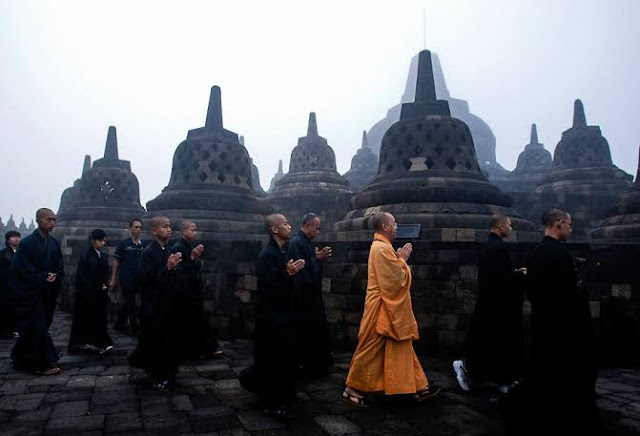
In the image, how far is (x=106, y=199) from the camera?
15430 millimetres

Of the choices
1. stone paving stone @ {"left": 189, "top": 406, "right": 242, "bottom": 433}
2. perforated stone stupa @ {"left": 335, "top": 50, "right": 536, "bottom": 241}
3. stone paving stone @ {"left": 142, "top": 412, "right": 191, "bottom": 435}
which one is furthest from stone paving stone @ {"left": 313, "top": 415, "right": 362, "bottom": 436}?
perforated stone stupa @ {"left": 335, "top": 50, "right": 536, "bottom": 241}

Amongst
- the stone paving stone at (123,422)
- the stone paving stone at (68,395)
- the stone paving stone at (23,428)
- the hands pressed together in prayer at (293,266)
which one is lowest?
the stone paving stone at (23,428)

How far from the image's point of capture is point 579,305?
11.0 feet

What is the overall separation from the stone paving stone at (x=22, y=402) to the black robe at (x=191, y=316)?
1913 mm

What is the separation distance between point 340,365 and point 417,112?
614cm

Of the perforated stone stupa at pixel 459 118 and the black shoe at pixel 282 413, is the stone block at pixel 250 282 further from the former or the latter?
the perforated stone stupa at pixel 459 118

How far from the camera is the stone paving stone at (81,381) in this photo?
4.76 meters

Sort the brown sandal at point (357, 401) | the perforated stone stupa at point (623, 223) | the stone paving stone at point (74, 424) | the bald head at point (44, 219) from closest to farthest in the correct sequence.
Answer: the stone paving stone at point (74, 424) → the brown sandal at point (357, 401) → the bald head at point (44, 219) → the perforated stone stupa at point (623, 223)

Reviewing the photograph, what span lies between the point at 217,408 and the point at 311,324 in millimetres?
1594

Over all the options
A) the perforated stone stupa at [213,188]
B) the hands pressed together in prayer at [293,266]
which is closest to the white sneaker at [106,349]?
the perforated stone stupa at [213,188]

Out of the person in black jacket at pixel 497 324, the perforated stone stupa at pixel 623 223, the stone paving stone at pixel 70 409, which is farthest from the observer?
the perforated stone stupa at pixel 623 223

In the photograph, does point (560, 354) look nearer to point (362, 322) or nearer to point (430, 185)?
point (362, 322)

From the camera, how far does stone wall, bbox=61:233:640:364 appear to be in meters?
5.95

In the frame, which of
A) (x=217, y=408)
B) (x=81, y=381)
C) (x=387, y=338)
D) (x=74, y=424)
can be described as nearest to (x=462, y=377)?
(x=387, y=338)
